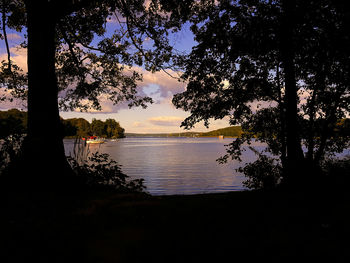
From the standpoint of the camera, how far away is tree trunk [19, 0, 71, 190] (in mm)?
6777

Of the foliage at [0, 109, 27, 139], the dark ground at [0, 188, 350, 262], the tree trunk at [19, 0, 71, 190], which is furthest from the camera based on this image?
the foliage at [0, 109, 27, 139]

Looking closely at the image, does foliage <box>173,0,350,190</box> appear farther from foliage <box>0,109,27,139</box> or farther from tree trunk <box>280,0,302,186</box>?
foliage <box>0,109,27,139</box>

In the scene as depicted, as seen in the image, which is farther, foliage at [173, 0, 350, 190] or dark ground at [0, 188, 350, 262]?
foliage at [173, 0, 350, 190]

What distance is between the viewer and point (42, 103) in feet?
22.6

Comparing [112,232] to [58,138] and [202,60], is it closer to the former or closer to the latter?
[58,138]

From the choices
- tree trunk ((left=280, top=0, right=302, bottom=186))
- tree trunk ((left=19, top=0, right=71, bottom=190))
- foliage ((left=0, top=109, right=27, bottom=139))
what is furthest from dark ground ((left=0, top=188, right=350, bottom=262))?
tree trunk ((left=280, top=0, right=302, bottom=186))

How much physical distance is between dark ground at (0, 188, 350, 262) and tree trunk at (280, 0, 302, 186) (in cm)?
350

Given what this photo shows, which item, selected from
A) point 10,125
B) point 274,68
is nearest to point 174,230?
point 10,125

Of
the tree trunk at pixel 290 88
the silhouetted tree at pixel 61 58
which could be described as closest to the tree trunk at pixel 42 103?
the silhouetted tree at pixel 61 58

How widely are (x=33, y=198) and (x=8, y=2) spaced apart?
8.80 metres

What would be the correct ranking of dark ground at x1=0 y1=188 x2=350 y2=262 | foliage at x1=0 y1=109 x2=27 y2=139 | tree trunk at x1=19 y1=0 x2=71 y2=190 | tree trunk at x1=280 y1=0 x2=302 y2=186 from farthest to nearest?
tree trunk at x1=280 y1=0 x2=302 y2=186, foliage at x1=0 y1=109 x2=27 y2=139, tree trunk at x1=19 y1=0 x2=71 y2=190, dark ground at x1=0 y1=188 x2=350 y2=262

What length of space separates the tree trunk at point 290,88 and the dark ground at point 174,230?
3501 millimetres

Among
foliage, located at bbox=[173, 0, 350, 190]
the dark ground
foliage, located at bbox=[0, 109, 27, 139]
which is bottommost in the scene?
the dark ground

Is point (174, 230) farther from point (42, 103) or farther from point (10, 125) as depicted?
point (10, 125)
